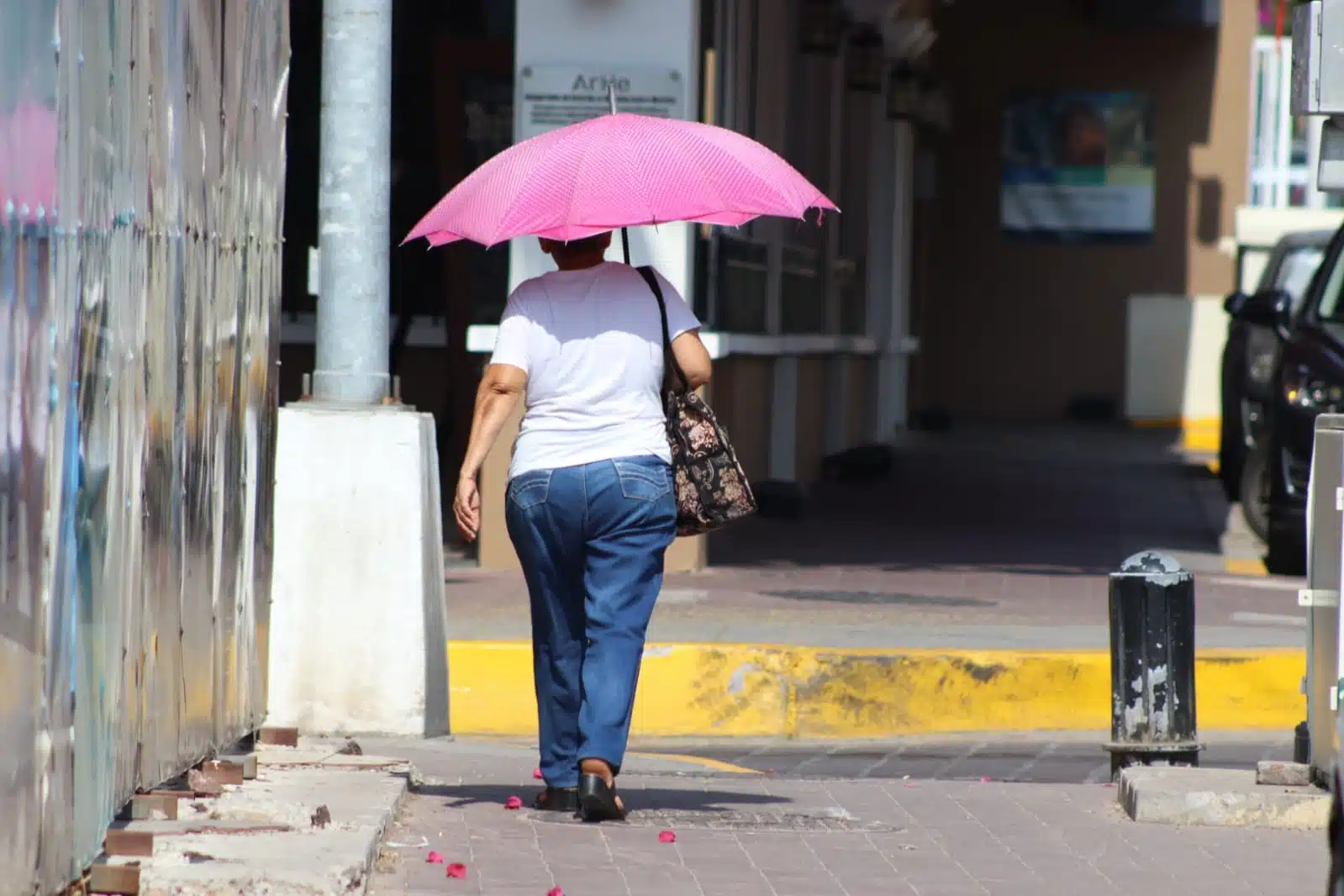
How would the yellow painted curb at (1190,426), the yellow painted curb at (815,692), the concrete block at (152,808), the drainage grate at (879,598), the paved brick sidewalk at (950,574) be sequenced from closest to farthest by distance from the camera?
the concrete block at (152,808), the yellow painted curb at (815,692), the paved brick sidewalk at (950,574), the drainage grate at (879,598), the yellow painted curb at (1190,426)

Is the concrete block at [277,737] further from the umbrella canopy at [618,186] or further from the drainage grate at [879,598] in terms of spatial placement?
the drainage grate at [879,598]

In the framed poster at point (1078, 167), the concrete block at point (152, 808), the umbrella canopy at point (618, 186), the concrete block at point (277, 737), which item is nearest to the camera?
the concrete block at point (152, 808)

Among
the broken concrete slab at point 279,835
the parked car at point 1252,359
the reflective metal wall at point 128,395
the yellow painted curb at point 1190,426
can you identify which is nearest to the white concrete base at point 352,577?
the broken concrete slab at point 279,835

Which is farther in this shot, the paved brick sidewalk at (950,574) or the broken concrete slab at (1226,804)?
the paved brick sidewalk at (950,574)

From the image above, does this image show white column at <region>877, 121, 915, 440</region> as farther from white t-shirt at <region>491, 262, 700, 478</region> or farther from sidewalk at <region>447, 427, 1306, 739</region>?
white t-shirt at <region>491, 262, 700, 478</region>

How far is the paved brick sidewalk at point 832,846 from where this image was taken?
5.79m

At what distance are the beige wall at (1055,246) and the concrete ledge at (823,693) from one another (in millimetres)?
20656

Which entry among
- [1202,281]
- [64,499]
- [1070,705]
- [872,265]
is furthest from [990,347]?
[64,499]

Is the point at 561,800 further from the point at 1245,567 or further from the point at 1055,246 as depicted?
the point at 1055,246

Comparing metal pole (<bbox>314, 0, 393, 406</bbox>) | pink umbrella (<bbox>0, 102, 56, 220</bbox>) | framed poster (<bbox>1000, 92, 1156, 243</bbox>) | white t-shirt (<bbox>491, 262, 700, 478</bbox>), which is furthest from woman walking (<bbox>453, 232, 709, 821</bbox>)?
framed poster (<bbox>1000, 92, 1156, 243</bbox>)

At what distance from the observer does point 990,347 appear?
30.4 m

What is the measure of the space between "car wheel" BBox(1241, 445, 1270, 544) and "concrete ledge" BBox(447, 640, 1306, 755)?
14.4ft

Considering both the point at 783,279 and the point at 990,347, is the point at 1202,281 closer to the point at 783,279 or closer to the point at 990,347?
the point at 990,347

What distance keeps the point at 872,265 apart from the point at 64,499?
18.3 metres
